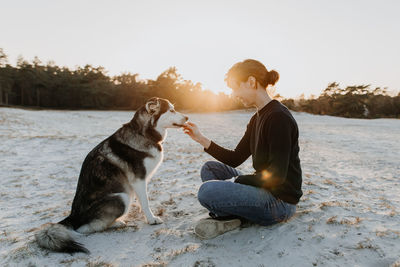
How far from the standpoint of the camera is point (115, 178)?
9.91ft

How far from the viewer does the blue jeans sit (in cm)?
242

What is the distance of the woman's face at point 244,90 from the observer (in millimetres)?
2598

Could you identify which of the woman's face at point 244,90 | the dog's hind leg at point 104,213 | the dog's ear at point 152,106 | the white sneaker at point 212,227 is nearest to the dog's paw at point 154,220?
the dog's hind leg at point 104,213

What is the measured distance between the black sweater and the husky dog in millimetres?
1284

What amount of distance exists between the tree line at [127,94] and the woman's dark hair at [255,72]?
2949cm

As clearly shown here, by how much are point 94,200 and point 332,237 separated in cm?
256

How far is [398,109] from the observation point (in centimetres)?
3303

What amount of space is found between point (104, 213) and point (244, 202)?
63.4 inches

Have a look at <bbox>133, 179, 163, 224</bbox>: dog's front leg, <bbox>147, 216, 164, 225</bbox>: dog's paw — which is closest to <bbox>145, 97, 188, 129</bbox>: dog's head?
<bbox>133, 179, 163, 224</bbox>: dog's front leg

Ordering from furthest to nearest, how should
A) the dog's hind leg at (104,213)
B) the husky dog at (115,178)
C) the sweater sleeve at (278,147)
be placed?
the dog's hind leg at (104,213) → the husky dog at (115,178) → the sweater sleeve at (278,147)

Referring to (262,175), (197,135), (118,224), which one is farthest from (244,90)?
(118,224)

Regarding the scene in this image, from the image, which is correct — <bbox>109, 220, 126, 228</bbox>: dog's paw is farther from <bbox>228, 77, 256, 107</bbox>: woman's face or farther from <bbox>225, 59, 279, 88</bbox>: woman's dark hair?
<bbox>225, 59, 279, 88</bbox>: woman's dark hair

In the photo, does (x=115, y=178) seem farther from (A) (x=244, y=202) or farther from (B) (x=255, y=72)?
(B) (x=255, y=72)

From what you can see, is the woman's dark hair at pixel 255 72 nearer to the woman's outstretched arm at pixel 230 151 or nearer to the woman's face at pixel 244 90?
the woman's face at pixel 244 90
